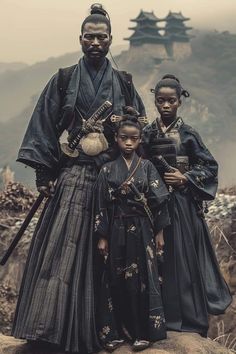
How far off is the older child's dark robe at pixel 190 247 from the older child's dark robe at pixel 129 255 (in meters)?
0.35

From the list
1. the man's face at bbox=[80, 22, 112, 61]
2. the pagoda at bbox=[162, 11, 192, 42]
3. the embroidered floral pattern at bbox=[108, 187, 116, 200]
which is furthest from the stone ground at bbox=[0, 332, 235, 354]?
the pagoda at bbox=[162, 11, 192, 42]

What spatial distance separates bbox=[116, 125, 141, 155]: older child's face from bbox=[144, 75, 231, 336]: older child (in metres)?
0.35

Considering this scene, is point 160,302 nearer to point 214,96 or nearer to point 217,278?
point 217,278

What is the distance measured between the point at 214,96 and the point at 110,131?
6620 cm

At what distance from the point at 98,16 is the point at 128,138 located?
3.16ft

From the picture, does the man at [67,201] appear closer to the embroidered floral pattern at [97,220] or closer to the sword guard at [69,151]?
the sword guard at [69,151]

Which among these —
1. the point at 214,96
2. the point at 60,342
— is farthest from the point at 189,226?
the point at 214,96

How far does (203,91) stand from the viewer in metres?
71.4

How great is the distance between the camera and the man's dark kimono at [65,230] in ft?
16.7

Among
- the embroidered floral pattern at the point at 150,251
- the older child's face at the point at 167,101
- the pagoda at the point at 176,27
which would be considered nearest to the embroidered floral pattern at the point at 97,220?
the embroidered floral pattern at the point at 150,251

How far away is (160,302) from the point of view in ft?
16.6

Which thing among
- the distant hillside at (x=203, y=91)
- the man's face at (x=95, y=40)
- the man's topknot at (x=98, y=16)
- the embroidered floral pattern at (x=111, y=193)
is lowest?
the embroidered floral pattern at (x=111, y=193)

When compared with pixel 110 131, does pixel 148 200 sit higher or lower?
lower

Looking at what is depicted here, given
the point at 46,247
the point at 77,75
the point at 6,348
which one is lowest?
the point at 6,348
